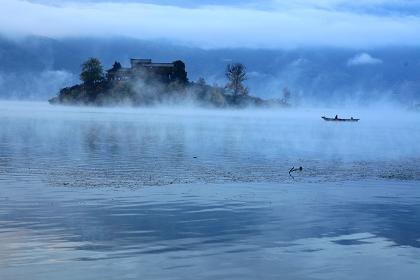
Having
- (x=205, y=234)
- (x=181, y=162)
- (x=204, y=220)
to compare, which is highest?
(x=181, y=162)

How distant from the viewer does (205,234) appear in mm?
30344

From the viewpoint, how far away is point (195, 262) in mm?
25359

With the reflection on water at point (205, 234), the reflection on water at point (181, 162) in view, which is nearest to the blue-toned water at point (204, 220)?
the reflection on water at point (205, 234)

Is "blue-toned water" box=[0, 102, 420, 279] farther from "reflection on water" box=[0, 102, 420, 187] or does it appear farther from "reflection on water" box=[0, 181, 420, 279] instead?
"reflection on water" box=[0, 102, 420, 187]

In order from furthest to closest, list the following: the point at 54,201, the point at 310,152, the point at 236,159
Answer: the point at 310,152 < the point at 236,159 < the point at 54,201

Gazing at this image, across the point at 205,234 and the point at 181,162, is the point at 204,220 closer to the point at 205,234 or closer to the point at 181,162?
the point at 205,234

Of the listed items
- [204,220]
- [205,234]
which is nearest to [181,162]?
[204,220]

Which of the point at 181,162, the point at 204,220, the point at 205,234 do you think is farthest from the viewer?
the point at 181,162

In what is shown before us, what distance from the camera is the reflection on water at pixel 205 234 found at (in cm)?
2467

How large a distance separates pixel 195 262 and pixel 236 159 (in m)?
47.8

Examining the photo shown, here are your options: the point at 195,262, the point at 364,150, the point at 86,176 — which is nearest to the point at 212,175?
the point at 86,176

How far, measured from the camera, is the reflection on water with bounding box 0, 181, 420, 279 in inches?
971

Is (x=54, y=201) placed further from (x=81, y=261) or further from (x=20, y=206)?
(x=81, y=261)

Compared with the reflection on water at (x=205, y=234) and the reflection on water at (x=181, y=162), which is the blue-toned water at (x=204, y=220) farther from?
the reflection on water at (x=181, y=162)
